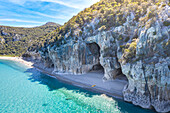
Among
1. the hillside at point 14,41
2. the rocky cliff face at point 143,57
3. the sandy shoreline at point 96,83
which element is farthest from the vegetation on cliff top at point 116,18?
the hillside at point 14,41

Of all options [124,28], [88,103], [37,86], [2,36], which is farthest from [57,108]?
[2,36]

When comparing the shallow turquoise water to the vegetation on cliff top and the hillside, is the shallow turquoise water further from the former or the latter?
the hillside

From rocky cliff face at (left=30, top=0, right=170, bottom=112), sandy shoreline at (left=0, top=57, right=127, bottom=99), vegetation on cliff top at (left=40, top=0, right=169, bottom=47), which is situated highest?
vegetation on cliff top at (left=40, top=0, right=169, bottom=47)

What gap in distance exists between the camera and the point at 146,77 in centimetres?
1705

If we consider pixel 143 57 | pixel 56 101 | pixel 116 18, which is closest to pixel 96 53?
pixel 116 18

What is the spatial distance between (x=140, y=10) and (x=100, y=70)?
67.7 ft

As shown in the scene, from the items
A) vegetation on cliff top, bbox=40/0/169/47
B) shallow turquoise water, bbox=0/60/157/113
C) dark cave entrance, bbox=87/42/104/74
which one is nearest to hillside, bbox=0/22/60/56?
vegetation on cliff top, bbox=40/0/169/47

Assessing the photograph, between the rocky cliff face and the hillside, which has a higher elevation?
the hillside

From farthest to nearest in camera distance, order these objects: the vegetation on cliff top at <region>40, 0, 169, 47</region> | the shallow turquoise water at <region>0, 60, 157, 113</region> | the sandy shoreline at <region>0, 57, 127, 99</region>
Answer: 1. the sandy shoreline at <region>0, 57, 127, 99</region>
2. the vegetation on cliff top at <region>40, 0, 169, 47</region>
3. the shallow turquoise water at <region>0, 60, 157, 113</region>

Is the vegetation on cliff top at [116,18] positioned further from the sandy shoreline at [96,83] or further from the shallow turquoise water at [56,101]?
the shallow turquoise water at [56,101]

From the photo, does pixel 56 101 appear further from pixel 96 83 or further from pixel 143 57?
pixel 143 57

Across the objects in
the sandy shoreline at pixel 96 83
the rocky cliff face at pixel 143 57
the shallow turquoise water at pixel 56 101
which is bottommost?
the shallow turquoise water at pixel 56 101

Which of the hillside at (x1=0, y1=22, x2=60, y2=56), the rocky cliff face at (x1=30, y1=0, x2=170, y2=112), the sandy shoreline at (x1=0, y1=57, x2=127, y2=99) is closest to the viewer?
the rocky cliff face at (x1=30, y1=0, x2=170, y2=112)

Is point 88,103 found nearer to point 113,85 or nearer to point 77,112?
point 77,112
